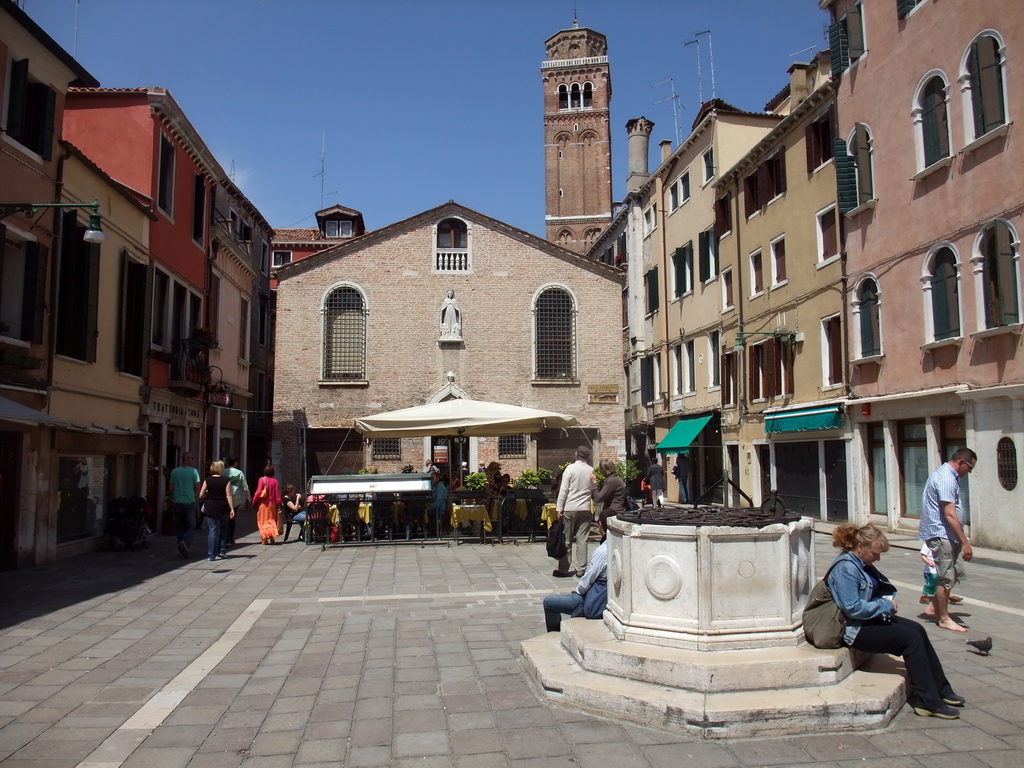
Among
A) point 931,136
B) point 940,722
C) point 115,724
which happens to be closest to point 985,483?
point 931,136

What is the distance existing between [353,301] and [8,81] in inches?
604

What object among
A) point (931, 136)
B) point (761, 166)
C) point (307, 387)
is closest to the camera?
point (931, 136)

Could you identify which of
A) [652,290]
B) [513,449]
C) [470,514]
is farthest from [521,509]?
[652,290]

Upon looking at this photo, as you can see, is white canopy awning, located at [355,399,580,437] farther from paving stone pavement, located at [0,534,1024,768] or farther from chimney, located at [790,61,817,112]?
chimney, located at [790,61,817,112]

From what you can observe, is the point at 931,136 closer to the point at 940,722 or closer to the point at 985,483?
the point at 985,483

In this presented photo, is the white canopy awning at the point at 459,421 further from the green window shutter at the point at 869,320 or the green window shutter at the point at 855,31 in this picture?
the green window shutter at the point at 855,31

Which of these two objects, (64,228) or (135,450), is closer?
(64,228)

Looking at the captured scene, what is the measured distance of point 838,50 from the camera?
17.6m

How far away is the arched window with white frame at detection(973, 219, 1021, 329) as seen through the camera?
12430 millimetres

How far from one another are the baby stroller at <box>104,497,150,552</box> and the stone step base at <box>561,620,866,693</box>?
1093 cm

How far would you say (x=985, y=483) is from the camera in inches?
514

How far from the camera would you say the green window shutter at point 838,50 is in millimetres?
17469

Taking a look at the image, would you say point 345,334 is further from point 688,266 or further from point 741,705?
point 741,705

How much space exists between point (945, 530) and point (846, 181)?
38.1ft
